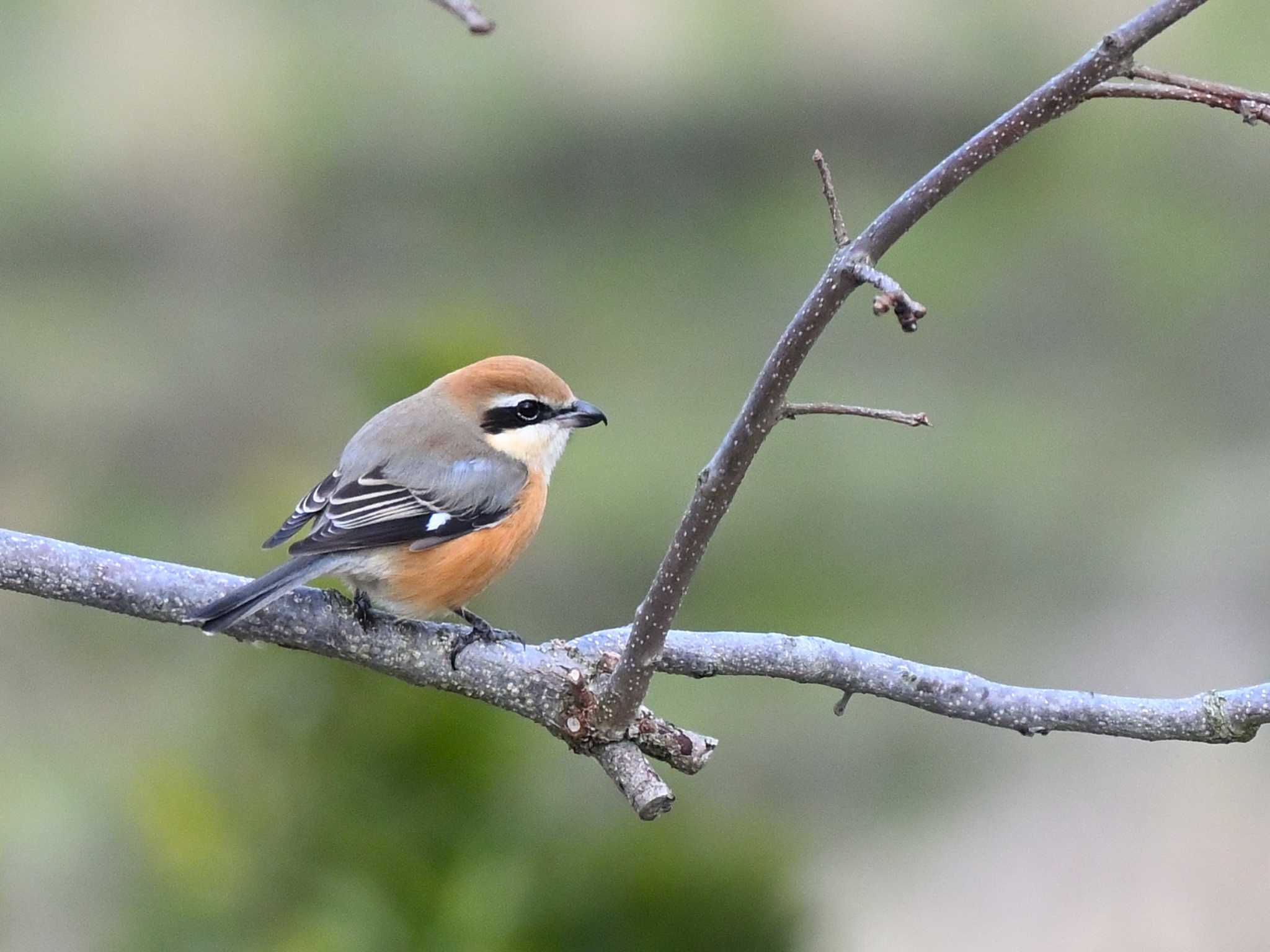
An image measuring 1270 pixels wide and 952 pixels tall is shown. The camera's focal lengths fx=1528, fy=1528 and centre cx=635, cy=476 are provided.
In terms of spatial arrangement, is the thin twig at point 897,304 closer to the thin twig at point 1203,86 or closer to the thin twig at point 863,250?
the thin twig at point 863,250

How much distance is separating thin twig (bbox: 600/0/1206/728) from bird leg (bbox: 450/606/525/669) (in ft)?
2.39

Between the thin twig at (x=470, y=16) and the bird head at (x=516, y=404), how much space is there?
2691mm

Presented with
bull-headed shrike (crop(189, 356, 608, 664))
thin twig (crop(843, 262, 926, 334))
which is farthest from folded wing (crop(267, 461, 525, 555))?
thin twig (crop(843, 262, 926, 334))

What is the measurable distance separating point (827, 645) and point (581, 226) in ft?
33.2

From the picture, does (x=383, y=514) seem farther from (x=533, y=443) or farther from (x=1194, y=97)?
(x=1194, y=97)

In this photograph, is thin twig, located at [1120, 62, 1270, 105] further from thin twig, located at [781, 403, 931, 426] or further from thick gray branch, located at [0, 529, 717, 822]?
thick gray branch, located at [0, 529, 717, 822]

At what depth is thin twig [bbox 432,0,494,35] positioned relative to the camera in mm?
1644

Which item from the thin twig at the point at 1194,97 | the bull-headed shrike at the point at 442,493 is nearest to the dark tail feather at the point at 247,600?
the bull-headed shrike at the point at 442,493

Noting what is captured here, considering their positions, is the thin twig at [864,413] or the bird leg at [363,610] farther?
the bird leg at [363,610]

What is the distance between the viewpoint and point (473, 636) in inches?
129

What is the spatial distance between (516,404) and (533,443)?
0.13 metres

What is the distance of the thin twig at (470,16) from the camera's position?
1.64 m

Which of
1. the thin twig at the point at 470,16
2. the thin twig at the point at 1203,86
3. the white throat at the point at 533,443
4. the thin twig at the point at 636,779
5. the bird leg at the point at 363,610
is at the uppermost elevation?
the thin twig at the point at 1203,86

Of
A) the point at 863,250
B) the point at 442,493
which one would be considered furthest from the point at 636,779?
the point at 442,493
